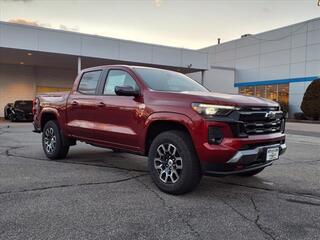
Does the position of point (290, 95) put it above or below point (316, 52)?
below

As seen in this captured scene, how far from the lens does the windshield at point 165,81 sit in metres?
6.07

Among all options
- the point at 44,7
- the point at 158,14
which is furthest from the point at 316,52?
the point at 44,7

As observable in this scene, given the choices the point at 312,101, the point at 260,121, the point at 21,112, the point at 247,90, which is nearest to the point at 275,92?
the point at 247,90

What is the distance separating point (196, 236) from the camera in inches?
150

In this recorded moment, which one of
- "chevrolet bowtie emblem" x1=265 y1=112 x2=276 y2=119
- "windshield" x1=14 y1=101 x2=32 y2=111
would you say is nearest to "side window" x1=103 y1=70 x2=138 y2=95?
"chevrolet bowtie emblem" x1=265 y1=112 x2=276 y2=119

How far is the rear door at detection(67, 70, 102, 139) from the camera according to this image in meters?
6.85

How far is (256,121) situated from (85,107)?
3287mm

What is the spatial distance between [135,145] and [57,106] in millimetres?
2685

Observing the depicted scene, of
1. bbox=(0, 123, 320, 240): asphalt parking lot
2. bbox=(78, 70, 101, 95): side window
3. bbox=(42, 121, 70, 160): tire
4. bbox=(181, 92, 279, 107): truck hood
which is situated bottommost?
bbox=(0, 123, 320, 240): asphalt parking lot

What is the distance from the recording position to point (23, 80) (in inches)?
1270

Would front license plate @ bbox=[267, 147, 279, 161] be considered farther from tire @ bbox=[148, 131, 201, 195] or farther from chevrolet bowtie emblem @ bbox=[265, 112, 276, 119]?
tire @ bbox=[148, 131, 201, 195]

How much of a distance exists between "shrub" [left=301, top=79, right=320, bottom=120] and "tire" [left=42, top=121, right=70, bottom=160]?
80.9 feet

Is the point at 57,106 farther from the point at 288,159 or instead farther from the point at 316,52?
the point at 316,52

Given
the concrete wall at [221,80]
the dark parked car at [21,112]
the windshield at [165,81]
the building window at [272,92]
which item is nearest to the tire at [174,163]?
the windshield at [165,81]
